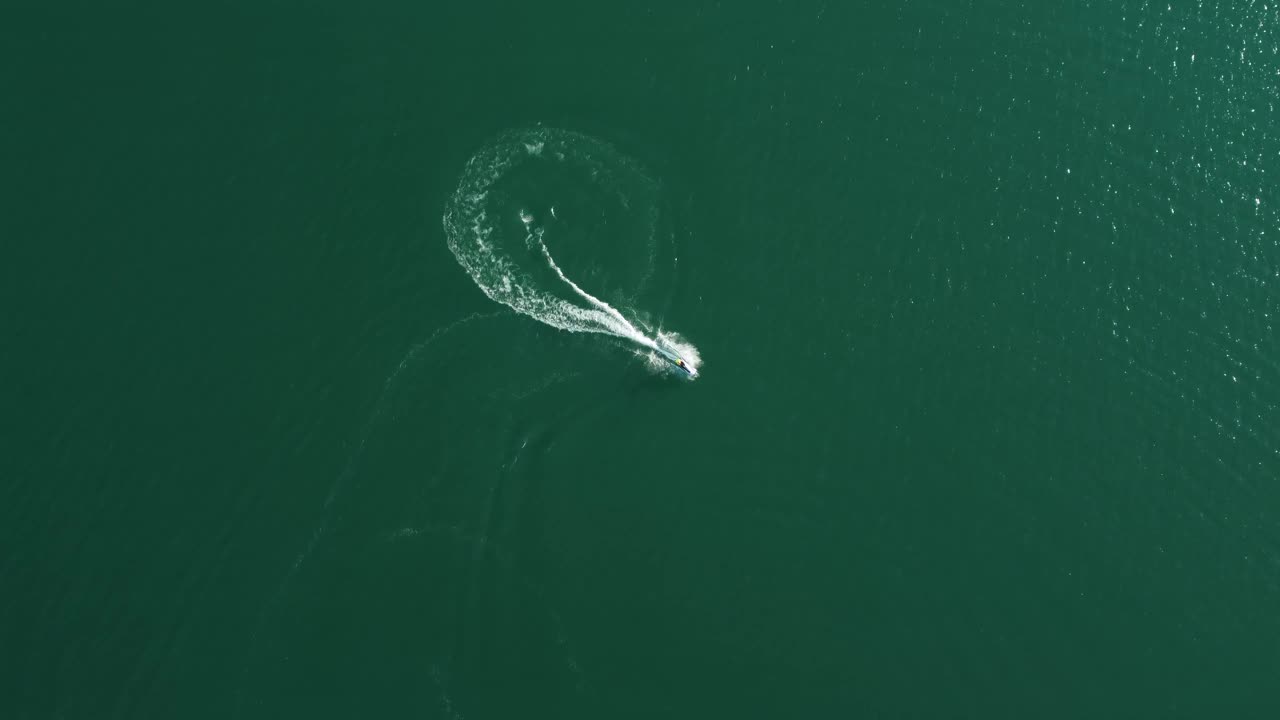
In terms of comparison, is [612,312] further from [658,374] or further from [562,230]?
[562,230]

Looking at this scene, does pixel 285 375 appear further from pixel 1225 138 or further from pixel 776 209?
pixel 1225 138

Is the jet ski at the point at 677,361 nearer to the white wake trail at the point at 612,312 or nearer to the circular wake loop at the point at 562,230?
the circular wake loop at the point at 562,230

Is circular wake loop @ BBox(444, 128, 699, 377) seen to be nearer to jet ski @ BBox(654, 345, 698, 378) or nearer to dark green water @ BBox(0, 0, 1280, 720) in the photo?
jet ski @ BBox(654, 345, 698, 378)

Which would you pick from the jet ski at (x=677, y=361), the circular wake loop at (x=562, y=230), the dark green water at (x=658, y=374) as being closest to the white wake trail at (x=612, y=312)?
the circular wake loop at (x=562, y=230)

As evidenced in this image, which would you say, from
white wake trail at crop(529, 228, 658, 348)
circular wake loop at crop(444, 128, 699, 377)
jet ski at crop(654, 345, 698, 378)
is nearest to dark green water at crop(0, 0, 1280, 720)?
circular wake loop at crop(444, 128, 699, 377)

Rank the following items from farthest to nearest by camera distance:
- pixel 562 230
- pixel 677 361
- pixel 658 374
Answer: pixel 562 230 < pixel 658 374 < pixel 677 361

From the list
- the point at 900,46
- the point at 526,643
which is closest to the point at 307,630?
the point at 526,643

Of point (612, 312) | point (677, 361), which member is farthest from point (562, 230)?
point (677, 361)
